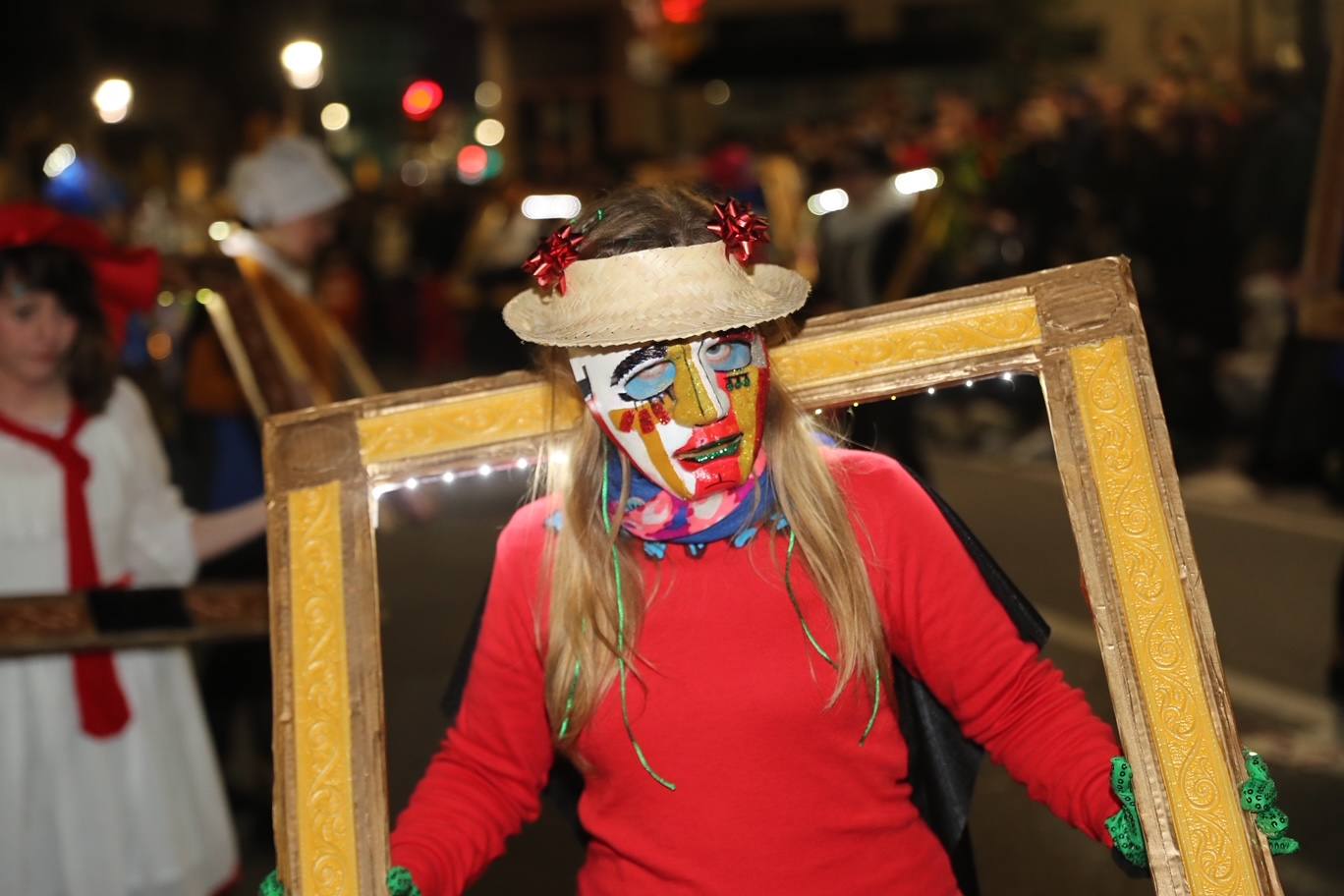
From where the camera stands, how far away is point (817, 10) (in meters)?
33.8

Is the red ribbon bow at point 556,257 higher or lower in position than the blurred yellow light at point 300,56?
lower

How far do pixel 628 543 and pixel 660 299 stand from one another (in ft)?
1.33

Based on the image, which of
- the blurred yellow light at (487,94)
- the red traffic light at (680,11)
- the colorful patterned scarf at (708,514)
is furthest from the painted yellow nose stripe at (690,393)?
the blurred yellow light at (487,94)

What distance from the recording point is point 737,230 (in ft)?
7.95

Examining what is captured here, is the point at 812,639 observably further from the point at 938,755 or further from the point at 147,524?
the point at 147,524

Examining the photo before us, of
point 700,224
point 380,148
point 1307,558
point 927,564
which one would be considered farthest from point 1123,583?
point 380,148

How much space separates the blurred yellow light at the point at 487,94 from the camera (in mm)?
39469

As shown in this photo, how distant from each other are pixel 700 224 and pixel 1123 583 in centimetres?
80

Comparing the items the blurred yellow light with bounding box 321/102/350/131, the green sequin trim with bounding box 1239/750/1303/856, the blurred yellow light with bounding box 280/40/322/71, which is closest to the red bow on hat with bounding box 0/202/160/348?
the green sequin trim with bounding box 1239/750/1303/856

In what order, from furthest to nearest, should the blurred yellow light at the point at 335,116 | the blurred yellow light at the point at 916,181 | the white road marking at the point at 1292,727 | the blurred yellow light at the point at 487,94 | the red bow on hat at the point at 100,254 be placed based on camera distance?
the blurred yellow light at the point at 335,116 → the blurred yellow light at the point at 487,94 → the blurred yellow light at the point at 916,181 → the white road marking at the point at 1292,727 → the red bow on hat at the point at 100,254

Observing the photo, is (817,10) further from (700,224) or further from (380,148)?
(700,224)

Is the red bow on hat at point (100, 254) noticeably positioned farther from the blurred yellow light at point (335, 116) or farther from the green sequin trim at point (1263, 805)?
the blurred yellow light at point (335, 116)

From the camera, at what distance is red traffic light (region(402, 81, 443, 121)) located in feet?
99.9

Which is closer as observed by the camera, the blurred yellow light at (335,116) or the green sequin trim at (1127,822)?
the green sequin trim at (1127,822)
